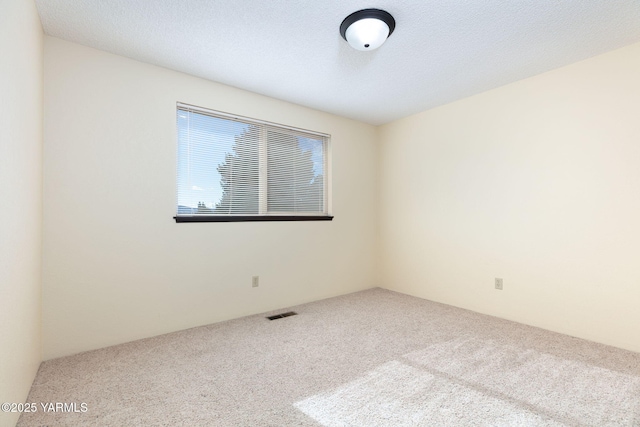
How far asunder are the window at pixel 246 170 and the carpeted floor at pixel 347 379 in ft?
3.87

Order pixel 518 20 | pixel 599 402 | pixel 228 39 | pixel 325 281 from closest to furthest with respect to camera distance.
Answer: pixel 599 402 → pixel 518 20 → pixel 228 39 → pixel 325 281

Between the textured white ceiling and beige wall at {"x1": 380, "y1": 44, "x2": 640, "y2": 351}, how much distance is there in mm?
321

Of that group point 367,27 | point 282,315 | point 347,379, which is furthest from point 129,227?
point 367,27

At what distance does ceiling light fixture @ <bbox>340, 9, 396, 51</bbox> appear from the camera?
193 centimetres

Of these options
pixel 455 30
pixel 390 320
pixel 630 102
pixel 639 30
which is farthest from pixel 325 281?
pixel 639 30

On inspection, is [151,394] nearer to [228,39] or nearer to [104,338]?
[104,338]

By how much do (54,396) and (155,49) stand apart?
2.42 m

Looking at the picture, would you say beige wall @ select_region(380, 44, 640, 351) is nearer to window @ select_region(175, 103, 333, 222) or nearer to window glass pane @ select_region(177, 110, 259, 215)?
window @ select_region(175, 103, 333, 222)

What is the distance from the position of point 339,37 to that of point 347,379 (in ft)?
7.71

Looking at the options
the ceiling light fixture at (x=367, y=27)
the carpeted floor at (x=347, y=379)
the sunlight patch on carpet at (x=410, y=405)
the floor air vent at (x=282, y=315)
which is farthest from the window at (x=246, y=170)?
the sunlight patch on carpet at (x=410, y=405)

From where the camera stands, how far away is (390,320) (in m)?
3.00

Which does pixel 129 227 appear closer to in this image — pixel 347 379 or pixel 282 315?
pixel 282 315

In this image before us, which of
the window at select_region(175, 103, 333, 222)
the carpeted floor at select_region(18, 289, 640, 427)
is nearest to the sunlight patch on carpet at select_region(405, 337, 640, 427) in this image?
the carpeted floor at select_region(18, 289, 640, 427)

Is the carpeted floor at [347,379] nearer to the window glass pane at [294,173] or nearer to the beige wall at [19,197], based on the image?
the beige wall at [19,197]
